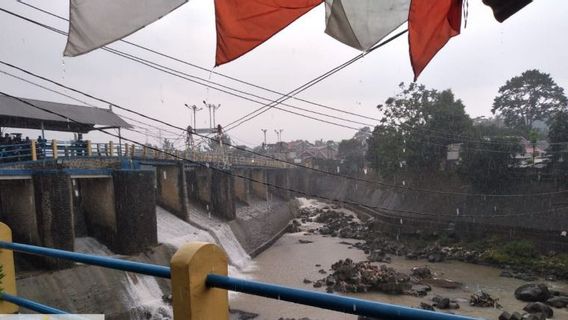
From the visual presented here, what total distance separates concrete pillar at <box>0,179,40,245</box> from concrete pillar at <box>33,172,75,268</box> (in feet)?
0.86

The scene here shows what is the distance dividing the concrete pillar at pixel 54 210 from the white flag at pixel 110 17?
11385 millimetres

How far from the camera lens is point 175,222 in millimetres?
19906

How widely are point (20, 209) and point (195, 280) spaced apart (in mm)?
13275

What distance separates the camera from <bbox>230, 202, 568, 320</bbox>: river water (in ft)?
46.5

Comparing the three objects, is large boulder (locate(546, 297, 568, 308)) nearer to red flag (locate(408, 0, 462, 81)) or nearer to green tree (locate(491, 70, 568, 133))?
red flag (locate(408, 0, 462, 81))

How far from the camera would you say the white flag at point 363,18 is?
2.84 m

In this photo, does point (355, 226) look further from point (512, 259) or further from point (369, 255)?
point (512, 259)

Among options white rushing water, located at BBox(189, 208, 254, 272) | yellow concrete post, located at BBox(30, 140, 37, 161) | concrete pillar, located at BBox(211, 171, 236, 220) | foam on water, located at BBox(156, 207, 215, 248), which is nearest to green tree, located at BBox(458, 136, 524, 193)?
white rushing water, located at BBox(189, 208, 254, 272)

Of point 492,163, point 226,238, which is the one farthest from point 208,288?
point 492,163

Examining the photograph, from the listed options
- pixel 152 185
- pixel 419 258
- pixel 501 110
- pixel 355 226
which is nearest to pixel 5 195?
pixel 152 185

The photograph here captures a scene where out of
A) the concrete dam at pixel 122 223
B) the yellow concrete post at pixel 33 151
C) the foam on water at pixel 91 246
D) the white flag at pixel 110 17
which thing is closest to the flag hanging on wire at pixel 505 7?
the white flag at pixel 110 17

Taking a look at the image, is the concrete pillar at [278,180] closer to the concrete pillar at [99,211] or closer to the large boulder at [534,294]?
the concrete pillar at [99,211]

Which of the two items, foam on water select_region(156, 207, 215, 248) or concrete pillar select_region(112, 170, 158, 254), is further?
foam on water select_region(156, 207, 215, 248)

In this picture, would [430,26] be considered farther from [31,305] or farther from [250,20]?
[31,305]
